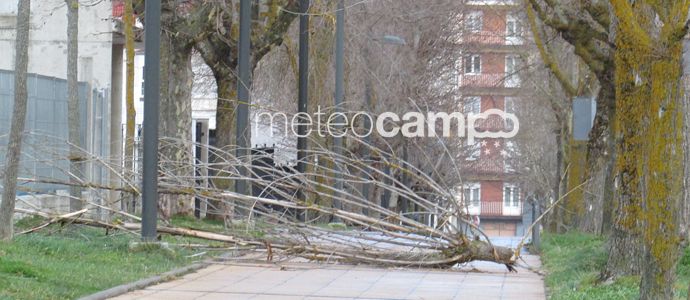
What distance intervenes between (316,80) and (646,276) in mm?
22440

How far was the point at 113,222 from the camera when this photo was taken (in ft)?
57.2

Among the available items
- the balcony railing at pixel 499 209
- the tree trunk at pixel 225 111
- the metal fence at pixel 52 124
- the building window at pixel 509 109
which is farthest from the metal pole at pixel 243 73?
the balcony railing at pixel 499 209

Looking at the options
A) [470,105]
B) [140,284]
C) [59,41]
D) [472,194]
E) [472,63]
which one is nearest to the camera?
[140,284]

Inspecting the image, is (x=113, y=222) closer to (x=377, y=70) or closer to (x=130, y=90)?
(x=130, y=90)

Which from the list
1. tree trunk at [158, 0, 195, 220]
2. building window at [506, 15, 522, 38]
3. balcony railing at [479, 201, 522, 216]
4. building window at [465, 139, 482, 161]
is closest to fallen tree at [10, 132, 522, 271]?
tree trunk at [158, 0, 195, 220]

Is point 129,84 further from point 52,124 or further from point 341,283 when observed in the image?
point 341,283

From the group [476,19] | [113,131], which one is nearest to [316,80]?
[113,131]

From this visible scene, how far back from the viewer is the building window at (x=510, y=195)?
76250 mm

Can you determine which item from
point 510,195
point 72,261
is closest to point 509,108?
point 510,195

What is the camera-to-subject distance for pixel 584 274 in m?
15.4

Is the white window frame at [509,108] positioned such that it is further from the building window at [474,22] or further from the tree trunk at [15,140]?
the tree trunk at [15,140]

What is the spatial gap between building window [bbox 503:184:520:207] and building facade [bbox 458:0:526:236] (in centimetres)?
12

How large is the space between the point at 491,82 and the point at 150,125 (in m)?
39.6

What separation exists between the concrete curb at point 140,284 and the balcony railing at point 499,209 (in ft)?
242
